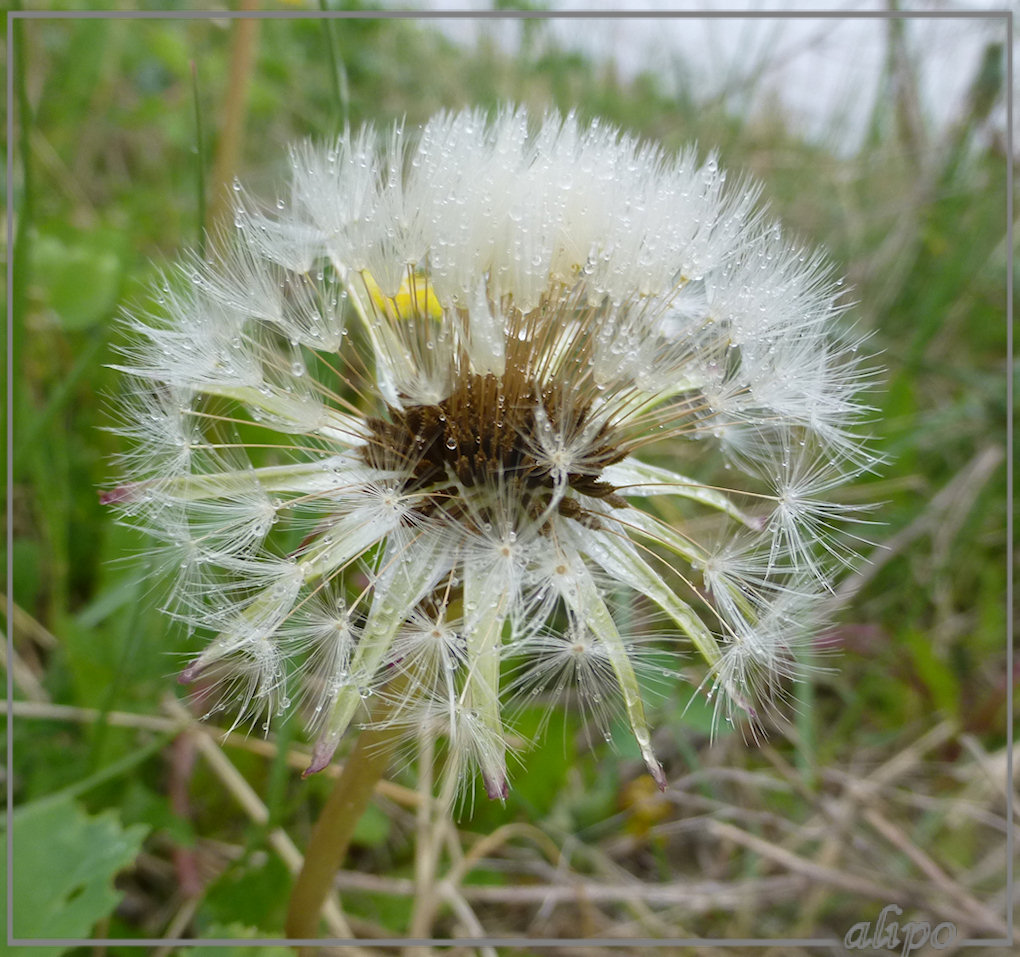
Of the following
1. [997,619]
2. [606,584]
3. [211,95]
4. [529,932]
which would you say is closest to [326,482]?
[606,584]

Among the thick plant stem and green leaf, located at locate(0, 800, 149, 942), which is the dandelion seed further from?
green leaf, located at locate(0, 800, 149, 942)

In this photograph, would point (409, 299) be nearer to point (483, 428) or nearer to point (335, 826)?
point (483, 428)

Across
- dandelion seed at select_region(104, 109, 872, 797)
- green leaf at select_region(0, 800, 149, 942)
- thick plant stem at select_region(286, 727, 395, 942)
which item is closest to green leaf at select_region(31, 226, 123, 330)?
dandelion seed at select_region(104, 109, 872, 797)

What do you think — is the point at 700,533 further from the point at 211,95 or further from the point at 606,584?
the point at 211,95

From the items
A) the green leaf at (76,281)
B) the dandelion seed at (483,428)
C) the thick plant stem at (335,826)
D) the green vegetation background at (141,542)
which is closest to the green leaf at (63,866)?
the green vegetation background at (141,542)

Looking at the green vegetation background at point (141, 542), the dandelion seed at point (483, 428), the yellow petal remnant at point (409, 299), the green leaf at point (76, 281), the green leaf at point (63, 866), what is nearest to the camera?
the dandelion seed at point (483, 428)

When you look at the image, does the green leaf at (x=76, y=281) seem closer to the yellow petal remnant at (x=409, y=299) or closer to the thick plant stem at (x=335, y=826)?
the yellow petal remnant at (x=409, y=299)
